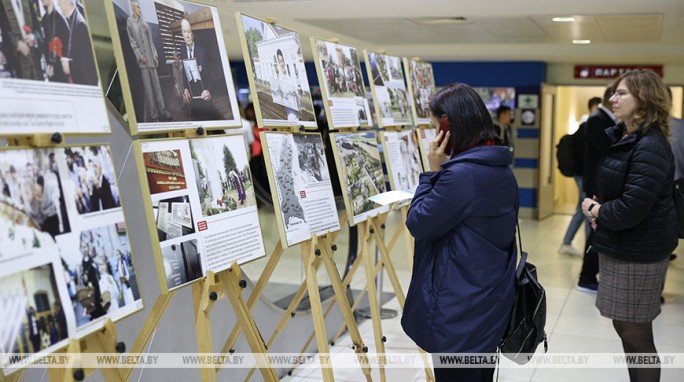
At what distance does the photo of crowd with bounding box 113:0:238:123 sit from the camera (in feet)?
7.32

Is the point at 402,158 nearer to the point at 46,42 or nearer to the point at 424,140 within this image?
the point at 424,140

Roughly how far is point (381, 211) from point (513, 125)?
8227mm

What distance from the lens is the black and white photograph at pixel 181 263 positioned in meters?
2.24

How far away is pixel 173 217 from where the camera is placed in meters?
2.27

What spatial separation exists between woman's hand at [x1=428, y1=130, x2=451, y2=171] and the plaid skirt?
120 cm

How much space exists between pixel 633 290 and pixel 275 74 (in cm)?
192

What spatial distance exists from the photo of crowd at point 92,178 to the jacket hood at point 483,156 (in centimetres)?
115

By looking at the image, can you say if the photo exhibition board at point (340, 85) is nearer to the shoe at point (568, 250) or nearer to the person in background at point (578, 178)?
the person in background at point (578, 178)

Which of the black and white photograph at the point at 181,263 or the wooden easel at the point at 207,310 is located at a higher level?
the black and white photograph at the point at 181,263

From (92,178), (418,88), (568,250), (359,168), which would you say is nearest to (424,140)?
(418,88)

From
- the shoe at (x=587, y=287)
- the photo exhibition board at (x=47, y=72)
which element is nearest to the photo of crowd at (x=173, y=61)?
the photo exhibition board at (x=47, y=72)

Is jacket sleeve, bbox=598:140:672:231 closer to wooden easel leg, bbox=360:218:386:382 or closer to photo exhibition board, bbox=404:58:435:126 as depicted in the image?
wooden easel leg, bbox=360:218:386:382

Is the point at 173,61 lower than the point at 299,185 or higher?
higher

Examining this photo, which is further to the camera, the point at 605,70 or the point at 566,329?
the point at 605,70
